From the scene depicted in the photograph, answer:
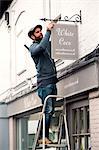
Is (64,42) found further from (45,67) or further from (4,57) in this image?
(4,57)

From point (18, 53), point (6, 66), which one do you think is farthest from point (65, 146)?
point (6, 66)

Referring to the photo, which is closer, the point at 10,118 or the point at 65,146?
the point at 65,146

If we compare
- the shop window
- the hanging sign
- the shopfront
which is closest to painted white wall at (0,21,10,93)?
the shopfront

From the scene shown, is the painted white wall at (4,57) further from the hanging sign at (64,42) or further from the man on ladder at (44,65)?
the man on ladder at (44,65)

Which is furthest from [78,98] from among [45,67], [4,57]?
[4,57]

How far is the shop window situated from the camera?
8.56 m

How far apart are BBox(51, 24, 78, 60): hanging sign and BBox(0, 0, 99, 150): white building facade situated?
7.2 inches

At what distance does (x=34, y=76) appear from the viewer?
11500 mm

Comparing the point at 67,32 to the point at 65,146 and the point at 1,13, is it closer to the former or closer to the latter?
the point at 65,146

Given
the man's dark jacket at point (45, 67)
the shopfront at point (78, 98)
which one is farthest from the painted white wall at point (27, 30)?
the man's dark jacket at point (45, 67)

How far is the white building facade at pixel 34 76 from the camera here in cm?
794

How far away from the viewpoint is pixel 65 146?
25.3 ft

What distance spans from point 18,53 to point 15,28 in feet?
2.61

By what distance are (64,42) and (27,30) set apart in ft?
14.6
